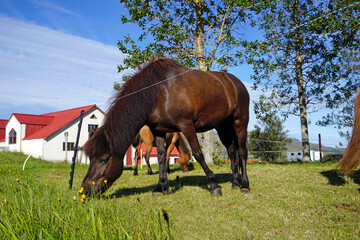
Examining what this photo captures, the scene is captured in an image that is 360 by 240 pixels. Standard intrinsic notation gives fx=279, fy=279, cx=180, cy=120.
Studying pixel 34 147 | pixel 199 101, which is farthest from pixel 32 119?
pixel 199 101

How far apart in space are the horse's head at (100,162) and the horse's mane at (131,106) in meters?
0.09

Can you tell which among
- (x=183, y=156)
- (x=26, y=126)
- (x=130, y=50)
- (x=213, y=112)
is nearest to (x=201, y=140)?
(x=183, y=156)

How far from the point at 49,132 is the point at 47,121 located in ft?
15.7

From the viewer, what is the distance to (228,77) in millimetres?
5688

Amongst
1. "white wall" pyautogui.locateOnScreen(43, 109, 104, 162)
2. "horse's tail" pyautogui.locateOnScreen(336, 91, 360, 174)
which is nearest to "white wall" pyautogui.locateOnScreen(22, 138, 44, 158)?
"white wall" pyautogui.locateOnScreen(43, 109, 104, 162)

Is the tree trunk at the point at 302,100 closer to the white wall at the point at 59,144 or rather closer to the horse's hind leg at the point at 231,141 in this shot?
the horse's hind leg at the point at 231,141

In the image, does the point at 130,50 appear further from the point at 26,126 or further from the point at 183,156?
the point at 26,126

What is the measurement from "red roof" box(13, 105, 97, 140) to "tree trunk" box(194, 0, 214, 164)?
17755 mm

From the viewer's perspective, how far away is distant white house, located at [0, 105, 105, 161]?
26.4m

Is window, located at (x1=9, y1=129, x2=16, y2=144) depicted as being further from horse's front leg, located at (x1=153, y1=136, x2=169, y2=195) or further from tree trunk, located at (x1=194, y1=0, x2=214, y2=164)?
horse's front leg, located at (x1=153, y1=136, x2=169, y2=195)

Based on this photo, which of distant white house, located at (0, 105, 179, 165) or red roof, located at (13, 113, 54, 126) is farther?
red roof, located at (13, 113, 54, 126)

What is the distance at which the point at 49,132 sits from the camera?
27.1 meters

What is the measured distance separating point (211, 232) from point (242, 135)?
3121 millimetres

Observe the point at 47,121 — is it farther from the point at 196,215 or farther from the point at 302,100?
the point at 196,215
